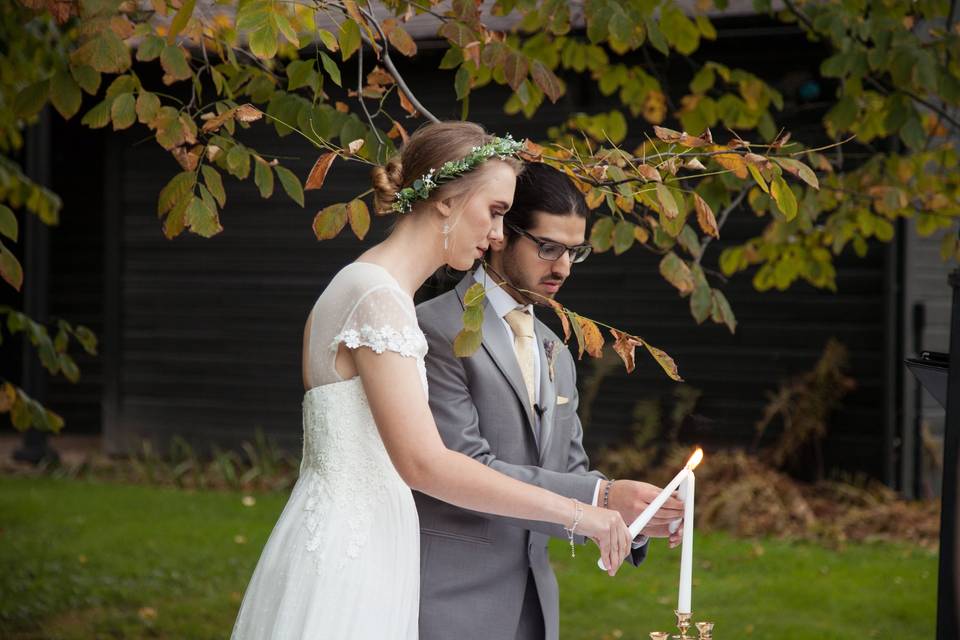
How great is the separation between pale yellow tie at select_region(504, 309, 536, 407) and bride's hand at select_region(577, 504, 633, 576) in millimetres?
444

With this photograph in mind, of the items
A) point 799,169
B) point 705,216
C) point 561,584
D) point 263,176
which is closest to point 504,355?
point 705,216

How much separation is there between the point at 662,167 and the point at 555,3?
4.57ft

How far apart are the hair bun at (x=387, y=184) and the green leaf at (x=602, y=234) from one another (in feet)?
3.84

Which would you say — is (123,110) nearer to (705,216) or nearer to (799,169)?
(705,216)

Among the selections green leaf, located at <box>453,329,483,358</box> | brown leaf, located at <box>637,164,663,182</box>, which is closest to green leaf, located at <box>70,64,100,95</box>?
green leaf, located at <box>453,329,483,358</box>

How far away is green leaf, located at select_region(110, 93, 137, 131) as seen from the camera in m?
2.89

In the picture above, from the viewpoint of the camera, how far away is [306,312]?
32.3ft

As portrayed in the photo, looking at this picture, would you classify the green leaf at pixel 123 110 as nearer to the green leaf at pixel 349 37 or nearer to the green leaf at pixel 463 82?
the green leaf at pixel 349 37

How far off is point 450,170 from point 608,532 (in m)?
0.76

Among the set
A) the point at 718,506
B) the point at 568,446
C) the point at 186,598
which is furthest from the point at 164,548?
the point at 568,446

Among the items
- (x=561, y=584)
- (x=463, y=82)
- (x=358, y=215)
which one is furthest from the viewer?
(x=561, y=584)

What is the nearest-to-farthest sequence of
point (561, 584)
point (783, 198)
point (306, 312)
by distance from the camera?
point (783, 198), point (561, 584), point (306, 312)

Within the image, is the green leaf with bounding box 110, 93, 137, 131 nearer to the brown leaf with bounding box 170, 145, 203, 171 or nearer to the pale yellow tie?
the brown leaf with bounding box 170, 145, 203, 171

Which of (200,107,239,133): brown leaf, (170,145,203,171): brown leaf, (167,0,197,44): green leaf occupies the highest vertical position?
(167,0,197,44): green leaf
